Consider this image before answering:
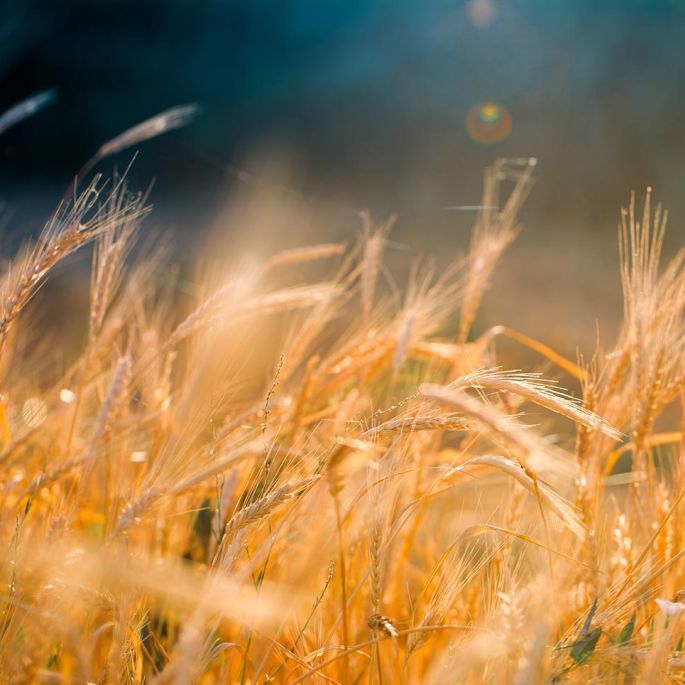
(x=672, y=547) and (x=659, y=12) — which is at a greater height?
(x=659, y=12)

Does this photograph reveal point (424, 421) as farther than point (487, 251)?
No

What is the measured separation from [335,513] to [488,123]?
3989mm

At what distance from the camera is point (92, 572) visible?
0.51 m

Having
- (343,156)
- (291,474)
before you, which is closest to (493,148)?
(343,156)

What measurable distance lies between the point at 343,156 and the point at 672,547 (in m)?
4.14

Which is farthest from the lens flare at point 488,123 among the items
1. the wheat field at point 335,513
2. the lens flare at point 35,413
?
the lens flare at point 35,413

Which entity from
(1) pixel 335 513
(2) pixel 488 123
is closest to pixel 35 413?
(1) pixel 335 513

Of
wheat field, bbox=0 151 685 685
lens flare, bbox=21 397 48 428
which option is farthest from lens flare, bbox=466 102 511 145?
lens flare, bbox=21 397 48 428

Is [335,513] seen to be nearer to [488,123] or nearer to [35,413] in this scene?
[35,413]

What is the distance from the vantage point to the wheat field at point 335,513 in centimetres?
57

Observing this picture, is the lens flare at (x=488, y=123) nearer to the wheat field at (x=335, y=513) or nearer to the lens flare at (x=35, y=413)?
the wheat field at (x=335, y=513)

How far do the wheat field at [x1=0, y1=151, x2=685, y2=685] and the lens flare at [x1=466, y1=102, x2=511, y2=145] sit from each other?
333 centimetres

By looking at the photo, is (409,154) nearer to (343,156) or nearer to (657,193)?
(343,156)

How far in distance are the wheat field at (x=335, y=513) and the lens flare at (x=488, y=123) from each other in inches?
131
